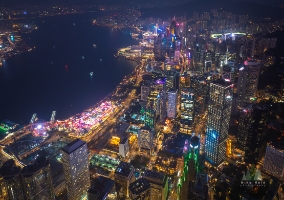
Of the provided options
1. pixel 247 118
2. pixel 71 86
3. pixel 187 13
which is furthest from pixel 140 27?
pixel 247 118

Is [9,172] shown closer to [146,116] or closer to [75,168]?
[75,168]

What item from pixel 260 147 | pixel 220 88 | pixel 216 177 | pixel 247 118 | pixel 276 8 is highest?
pixel 276 8

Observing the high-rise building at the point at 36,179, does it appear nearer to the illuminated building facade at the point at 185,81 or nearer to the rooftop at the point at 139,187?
the rooftop at the point at 139,187

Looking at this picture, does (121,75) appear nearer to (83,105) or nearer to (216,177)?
(83,105)

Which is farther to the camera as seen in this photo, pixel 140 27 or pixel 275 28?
pixel 140 27

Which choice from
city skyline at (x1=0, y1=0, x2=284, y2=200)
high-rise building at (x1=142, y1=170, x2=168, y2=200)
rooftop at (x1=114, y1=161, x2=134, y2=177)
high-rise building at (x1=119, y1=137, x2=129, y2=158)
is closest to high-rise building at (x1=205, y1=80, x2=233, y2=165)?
city skyline at (x1=0, y1=0, x2=284, y2=200)

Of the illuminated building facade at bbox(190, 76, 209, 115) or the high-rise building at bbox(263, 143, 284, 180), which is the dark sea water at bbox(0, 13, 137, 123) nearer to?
the illuminated building facade at bbox(190, 76, 209, 115)
